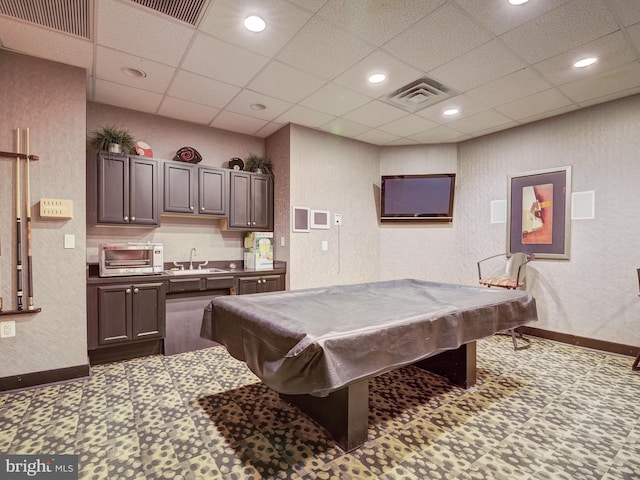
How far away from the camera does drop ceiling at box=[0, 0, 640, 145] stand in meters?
2.23

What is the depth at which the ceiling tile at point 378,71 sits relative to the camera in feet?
9.32

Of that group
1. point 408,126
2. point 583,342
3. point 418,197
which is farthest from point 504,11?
point 583,342

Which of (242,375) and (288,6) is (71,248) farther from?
(288,6)

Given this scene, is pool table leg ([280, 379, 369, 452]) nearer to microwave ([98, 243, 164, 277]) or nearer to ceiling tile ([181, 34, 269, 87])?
microwave ([98, 243, 164, 277])

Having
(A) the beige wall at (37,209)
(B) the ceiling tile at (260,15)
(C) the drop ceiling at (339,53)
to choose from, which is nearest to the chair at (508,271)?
(C) the drop ceiling at (339,53)

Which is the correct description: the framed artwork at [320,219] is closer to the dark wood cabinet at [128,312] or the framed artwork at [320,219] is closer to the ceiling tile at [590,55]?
the dark wood cabinet at [128,312]

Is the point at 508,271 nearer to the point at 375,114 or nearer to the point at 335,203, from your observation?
the point at 335,203

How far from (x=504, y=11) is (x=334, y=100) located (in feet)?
6.05

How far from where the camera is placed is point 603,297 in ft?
12.0

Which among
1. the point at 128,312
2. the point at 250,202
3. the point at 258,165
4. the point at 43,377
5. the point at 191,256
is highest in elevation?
the point at 258,165

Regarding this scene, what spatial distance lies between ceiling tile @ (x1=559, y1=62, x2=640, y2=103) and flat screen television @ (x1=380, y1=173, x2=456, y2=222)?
187 centimetres

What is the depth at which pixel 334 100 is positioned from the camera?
12.0 ft

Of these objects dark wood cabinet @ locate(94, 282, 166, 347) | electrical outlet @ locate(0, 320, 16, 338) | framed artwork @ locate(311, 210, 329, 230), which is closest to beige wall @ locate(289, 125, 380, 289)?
framed artwork @ locate(311, 210, 329, 230)

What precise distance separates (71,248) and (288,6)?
285 cm
